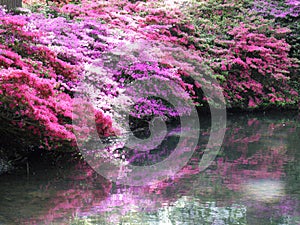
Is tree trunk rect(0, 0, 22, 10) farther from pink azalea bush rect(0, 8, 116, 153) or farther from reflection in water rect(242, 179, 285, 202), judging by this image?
reflection in water rect(242, 179, 285, 202)

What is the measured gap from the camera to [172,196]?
20.6 feet

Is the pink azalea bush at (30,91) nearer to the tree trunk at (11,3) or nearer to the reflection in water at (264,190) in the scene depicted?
the tree trunk at (11,3)

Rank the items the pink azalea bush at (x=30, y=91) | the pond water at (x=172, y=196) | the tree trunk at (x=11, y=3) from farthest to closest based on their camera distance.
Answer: the tree trunk at (x=11, y=3) < the pink azalea bush at (x=30, y=91) < the pond water at (x=172, y=196)

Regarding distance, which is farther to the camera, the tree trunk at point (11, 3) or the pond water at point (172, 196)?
the tree trunk at point (11, 3)

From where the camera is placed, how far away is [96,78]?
29.4 feet

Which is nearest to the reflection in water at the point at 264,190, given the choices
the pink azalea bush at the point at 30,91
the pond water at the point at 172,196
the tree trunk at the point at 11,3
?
the pond water at the point at 172,196

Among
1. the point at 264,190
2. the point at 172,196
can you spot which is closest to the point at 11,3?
the point at 172,196

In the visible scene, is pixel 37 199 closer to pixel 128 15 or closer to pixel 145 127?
pixel 145 127

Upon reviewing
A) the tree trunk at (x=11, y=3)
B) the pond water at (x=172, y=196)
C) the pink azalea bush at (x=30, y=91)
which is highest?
the tree trunk at (x=11, y=3)

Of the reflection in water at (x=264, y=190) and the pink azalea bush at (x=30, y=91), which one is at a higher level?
the pink azalea bush at (x=30, y=91)

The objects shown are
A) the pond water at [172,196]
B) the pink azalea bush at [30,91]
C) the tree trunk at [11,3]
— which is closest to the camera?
the pond water at [172,196]

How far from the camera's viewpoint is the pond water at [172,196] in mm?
5449

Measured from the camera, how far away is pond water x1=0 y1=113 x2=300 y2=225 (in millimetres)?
5449

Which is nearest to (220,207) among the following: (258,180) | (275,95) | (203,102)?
(258,180)
